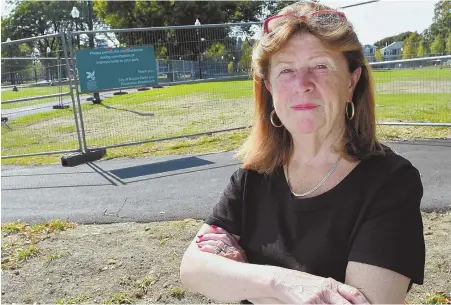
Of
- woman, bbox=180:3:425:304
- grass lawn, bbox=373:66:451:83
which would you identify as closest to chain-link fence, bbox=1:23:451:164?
grass lawn, bbox=373:66:451:83

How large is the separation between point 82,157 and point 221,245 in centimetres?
685

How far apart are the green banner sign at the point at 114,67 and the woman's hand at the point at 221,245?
6522 mm

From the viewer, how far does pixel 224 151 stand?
831 centimetres

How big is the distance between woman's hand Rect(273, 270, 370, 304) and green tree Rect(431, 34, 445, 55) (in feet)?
26.1

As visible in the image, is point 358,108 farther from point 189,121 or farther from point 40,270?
point 189,121

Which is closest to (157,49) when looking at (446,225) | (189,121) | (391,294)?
(189,121)

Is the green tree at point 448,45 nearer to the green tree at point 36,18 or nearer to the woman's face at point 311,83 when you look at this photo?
the woman's face at point 311,83

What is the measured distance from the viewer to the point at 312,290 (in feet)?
4.96

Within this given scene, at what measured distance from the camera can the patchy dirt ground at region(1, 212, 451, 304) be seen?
335 cm

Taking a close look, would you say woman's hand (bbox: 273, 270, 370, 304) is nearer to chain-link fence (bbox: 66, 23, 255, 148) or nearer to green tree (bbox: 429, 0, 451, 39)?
chain-link fence (bbox: 66, 23, 255, 148)

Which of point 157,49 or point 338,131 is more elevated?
point 157,49

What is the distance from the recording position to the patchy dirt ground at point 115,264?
3.35m

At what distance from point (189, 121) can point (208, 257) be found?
9274mm

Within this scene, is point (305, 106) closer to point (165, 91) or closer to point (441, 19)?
point (441, 19)
